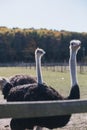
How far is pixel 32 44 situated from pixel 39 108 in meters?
65.7

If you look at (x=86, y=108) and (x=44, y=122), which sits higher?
(x=86, y=108)

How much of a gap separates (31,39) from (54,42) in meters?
3.12

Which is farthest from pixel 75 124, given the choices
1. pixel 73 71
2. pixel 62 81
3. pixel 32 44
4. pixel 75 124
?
pixel 32 44

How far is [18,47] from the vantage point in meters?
68.3

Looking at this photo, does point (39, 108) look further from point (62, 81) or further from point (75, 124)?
point (62, 81)

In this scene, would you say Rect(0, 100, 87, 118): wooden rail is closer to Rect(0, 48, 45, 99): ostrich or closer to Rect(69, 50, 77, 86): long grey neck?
Rect(69, 50, 77, 86): long grey neck

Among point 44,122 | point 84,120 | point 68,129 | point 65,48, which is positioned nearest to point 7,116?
point 44,122

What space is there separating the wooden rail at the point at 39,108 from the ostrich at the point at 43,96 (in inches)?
51.8

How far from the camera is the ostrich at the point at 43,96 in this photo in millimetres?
5496

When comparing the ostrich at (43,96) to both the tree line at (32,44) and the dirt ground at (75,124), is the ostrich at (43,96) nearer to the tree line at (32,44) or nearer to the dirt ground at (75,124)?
the dirt ground at (75,124)

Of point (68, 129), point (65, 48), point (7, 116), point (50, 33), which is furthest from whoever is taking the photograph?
point (50, 33)

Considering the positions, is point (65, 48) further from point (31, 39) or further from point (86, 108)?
point (86, 108)

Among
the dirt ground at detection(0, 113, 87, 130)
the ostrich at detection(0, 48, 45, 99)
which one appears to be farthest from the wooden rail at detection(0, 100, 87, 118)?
the dirt ground at detection(0, 113, 87, 130)

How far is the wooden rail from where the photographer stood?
3.98 m
